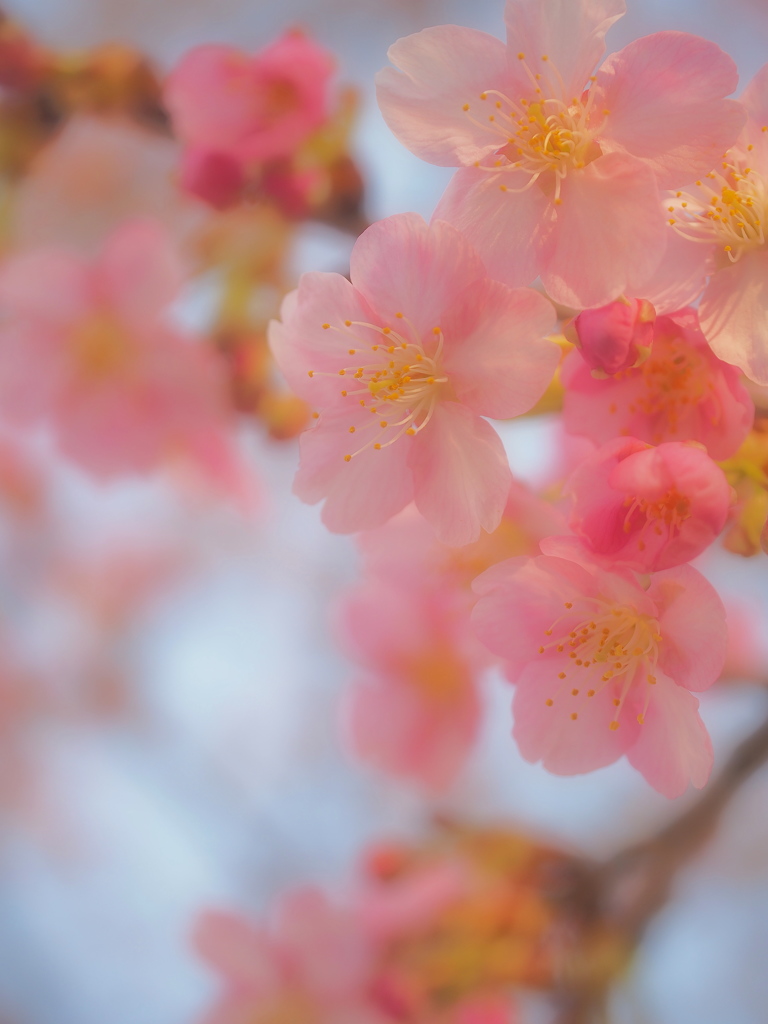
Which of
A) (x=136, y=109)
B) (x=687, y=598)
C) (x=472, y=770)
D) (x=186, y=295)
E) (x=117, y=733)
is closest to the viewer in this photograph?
(x=687, y=598)

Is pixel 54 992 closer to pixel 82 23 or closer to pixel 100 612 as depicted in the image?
pixel 100 612

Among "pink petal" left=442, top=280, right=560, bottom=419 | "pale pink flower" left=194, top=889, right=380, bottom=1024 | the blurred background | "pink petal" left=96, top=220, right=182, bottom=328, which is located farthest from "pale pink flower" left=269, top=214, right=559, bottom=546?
the blurred background

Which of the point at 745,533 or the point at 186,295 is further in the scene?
the point at 186,295

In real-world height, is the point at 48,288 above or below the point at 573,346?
above

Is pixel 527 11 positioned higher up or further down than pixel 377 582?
further down

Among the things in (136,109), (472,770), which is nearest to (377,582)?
(136,109)

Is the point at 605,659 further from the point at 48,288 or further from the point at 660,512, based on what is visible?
the point at 48,288

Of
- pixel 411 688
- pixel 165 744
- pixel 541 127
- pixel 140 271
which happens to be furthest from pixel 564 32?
pixel 165 744
